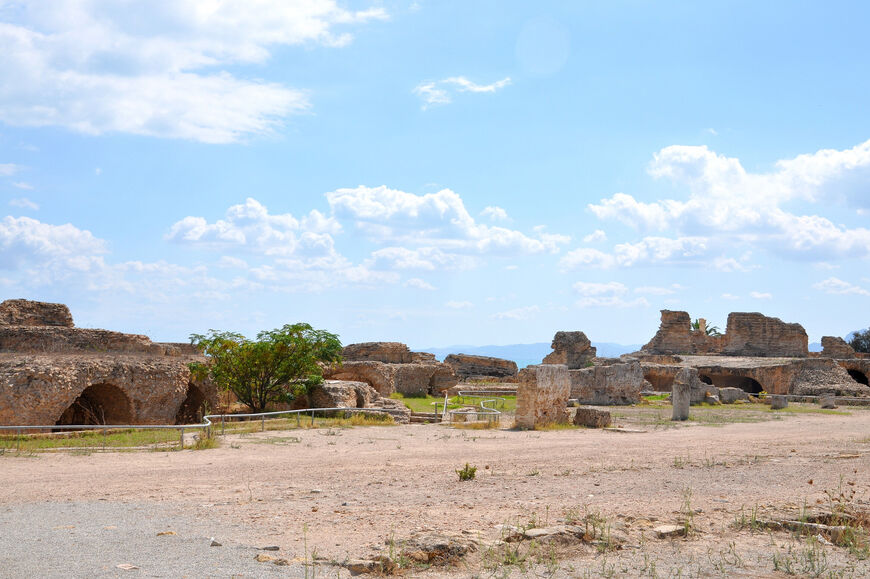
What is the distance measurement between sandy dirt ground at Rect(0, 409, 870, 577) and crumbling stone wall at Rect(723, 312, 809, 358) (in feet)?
113

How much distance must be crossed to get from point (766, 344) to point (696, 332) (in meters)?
4.20

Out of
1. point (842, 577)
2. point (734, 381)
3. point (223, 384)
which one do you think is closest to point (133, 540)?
point (842, 577)

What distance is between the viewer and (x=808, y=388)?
3509 cm

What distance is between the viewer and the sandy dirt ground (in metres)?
6.52

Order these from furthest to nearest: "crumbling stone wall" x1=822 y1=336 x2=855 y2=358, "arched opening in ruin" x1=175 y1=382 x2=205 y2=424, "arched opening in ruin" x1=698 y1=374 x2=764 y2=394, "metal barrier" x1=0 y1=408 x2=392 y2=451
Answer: "crumbling stone wall" x1=822 y1=336 x2=855 y2=358
"arched opening in ruin" x1=698 y1=374 x2=764 y2=394
"arched opening in ruin" x1=175 y1=382 x2=205 y2=424
"metal barrier" x1=0 y1=408 x2=392 y2=451

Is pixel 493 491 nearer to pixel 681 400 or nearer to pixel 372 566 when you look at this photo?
pixel 372 566

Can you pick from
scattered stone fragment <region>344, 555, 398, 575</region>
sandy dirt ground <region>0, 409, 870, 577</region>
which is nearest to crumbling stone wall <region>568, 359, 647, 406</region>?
sandy dirt ground <region>0, 409, 870, 577</region>

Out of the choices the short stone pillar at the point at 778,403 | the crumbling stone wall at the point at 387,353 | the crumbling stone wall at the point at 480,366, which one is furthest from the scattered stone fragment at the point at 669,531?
the crumbling stone wall at the point at 480,366

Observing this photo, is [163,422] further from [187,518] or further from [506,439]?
[187,518]

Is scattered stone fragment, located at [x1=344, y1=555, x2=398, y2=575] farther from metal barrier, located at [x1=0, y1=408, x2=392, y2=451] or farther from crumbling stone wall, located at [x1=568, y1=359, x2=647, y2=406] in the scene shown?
crumbling stone wall, located at [x1=568, y1=359, x2=647, y2=406]

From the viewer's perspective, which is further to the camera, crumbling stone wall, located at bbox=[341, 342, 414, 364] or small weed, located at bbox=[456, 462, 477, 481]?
crumbling stone wall, located at bbox=[341, 342, 414, 364]

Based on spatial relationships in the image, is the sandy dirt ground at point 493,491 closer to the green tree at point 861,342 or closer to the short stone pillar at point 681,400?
the short stone pillar at point 681,400

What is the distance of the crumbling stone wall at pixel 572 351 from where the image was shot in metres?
40.9

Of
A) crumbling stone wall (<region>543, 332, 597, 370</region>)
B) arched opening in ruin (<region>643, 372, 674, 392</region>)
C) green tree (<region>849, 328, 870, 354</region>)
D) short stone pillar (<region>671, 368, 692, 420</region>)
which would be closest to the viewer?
short stone pillar (<region>671, 368, 692, 420</region>)
